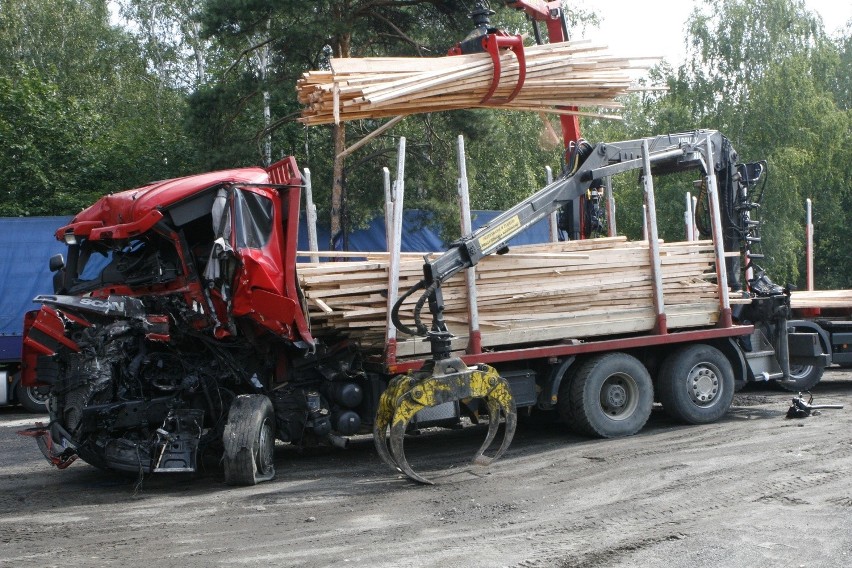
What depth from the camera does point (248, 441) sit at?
351 inches

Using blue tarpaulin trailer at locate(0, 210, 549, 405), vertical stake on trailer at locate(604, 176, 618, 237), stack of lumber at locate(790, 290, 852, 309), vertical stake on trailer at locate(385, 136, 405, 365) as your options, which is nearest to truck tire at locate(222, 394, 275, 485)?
vertical stake on trailer at locate(385, 136, 405, 365)

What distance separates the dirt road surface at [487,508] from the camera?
6.51 metres

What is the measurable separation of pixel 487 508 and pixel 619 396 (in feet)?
12.1

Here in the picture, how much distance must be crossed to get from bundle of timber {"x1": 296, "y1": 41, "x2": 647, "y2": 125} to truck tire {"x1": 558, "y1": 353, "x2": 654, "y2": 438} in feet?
9.78

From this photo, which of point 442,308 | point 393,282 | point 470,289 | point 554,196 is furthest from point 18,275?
point 554,196

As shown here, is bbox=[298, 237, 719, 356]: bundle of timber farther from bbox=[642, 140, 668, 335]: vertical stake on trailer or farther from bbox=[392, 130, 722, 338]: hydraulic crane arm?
bbox=[392, 130, 722, 338]: hydraulic crane arm

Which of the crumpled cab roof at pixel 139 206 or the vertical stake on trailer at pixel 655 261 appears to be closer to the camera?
the crumpled cab roof at pixel 139 206

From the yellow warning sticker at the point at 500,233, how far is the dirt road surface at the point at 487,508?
232 cm

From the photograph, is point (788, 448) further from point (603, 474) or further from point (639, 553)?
point (639, 553)

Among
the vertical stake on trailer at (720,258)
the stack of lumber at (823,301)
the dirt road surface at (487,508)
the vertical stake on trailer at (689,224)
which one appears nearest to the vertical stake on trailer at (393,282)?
the dirt road surface at (487,508)

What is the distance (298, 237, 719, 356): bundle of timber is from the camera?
9578 mm

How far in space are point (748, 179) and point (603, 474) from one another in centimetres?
574

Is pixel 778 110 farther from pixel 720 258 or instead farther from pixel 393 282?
pixel 393 282

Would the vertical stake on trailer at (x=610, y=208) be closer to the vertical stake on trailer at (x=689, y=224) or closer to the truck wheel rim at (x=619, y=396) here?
the vertical stake on trailer at (x=689, y=224)
